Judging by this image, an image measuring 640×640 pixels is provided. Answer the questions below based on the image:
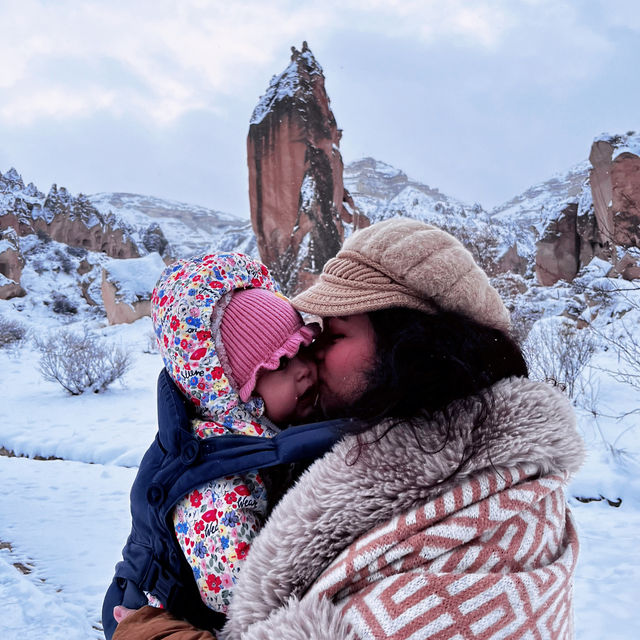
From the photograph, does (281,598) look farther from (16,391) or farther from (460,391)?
(16,391)

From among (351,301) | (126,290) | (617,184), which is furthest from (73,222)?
(351,301)

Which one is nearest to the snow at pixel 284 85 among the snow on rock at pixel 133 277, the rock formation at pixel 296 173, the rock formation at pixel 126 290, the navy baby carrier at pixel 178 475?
the rock formation at pixel 296 173

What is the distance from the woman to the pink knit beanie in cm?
22

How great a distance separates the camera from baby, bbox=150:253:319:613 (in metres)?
0.95

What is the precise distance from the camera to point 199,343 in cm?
104

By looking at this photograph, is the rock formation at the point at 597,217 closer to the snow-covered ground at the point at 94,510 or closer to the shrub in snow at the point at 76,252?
the snow-covered ground at the point at 94,510

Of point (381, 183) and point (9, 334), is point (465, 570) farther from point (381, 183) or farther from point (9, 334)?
point (381, 183)

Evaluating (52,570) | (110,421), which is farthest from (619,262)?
(52,570)

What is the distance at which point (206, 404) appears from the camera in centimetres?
105

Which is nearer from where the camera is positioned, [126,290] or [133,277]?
[126,290]

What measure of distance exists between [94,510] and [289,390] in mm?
3292

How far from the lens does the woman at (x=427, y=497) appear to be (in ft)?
2.02

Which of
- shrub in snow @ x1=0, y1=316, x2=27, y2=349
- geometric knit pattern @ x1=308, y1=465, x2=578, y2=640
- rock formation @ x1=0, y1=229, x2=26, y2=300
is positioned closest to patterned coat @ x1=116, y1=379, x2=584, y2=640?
geometric knit pattern @ x1=308, y1=465, x2=578, y2=640

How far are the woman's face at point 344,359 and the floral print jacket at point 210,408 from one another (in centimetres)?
17
